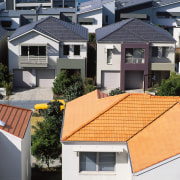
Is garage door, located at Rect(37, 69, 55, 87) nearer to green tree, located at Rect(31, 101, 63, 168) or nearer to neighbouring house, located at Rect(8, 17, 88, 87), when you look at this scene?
neighbouring house, located at Rect(8, 17, 88, 87)

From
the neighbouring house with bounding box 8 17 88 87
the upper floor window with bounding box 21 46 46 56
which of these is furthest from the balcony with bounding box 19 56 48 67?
the upper floor window with bounding box 21 46 46 56

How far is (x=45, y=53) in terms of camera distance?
4719cm

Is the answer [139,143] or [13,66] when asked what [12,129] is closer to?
[139,143]

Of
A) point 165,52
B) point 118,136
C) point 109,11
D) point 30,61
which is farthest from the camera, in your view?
point 109,11

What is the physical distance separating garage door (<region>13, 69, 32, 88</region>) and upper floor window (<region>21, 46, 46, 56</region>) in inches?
75.1

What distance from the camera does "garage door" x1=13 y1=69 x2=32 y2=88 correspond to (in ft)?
157

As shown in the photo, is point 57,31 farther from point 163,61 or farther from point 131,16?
point 131,16

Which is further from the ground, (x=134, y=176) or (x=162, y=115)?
(x=162, y=115)

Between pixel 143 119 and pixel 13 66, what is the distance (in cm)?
2955

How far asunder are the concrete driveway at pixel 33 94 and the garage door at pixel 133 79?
7893mm

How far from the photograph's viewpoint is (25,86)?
4775cm

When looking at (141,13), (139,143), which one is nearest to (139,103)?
(139,143)

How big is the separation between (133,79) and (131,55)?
2702 millimetres

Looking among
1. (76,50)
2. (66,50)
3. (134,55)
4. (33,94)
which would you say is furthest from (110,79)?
(33,94)
